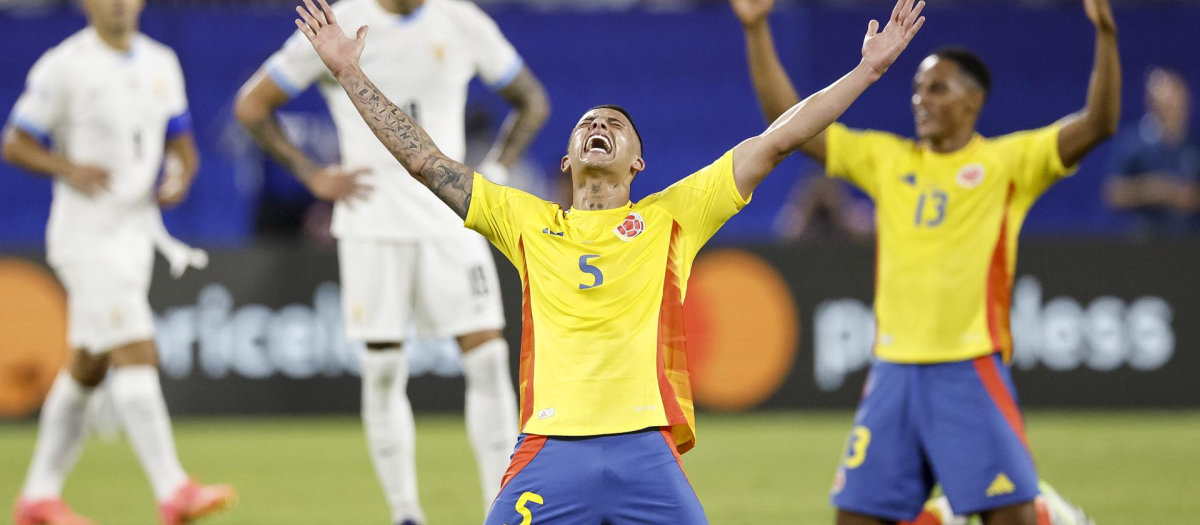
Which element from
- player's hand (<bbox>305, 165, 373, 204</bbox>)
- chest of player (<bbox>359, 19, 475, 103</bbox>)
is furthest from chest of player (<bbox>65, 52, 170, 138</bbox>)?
chest of player (<bbox>359, 19, 475, 103</bbox>)

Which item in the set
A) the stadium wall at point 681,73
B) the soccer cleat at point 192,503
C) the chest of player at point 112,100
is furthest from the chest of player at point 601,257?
the stadium wall at point 681,73

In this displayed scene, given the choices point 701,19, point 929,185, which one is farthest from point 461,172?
point 701,19

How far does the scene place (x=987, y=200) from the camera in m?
5.50

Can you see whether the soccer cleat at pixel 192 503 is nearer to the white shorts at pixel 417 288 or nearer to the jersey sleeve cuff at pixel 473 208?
the white shorts at pixel 417 288

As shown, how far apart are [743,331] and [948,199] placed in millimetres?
6094

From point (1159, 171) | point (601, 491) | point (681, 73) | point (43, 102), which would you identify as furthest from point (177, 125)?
point (681, 73)

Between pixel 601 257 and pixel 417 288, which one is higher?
pixel 601 257

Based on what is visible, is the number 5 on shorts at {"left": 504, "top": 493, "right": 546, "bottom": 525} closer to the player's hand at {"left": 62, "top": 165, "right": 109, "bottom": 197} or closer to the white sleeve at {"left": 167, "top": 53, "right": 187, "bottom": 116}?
the player's hand at {"left": 62, "top": 165, "right": 109, "bottom": 197}

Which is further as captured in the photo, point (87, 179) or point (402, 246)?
point (87, 179)

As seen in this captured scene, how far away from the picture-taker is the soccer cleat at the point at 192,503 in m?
6.75

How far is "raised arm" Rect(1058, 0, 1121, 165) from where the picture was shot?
5156 mm

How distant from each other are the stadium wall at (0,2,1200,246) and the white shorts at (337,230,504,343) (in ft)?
28.5

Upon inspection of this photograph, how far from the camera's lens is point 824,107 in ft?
15.1

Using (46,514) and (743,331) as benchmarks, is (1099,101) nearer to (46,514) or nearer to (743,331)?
(46,514)
